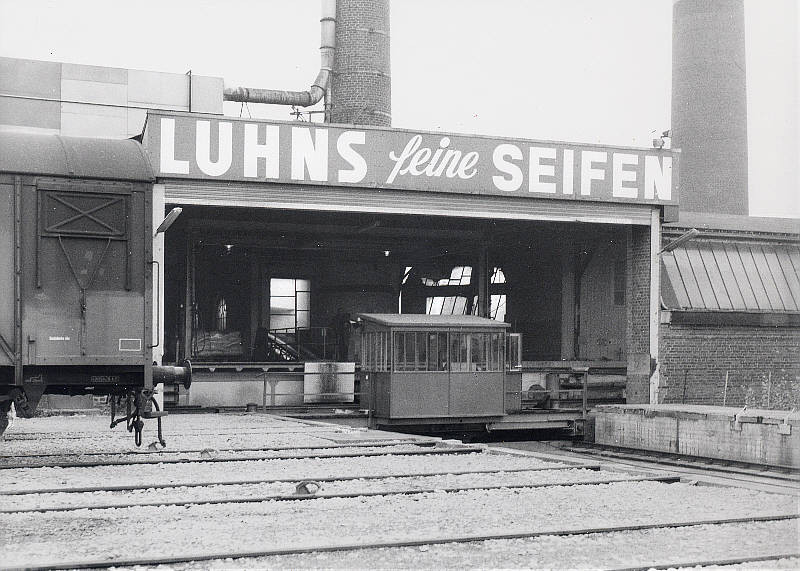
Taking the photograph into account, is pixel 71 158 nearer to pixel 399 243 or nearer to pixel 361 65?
pixel 399 243

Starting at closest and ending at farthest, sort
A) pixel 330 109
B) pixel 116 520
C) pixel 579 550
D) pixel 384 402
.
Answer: pixel 579 550 → pixel 116 520 → pixel 384 402 → pixel 330 109

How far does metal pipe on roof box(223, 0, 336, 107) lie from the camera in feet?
115

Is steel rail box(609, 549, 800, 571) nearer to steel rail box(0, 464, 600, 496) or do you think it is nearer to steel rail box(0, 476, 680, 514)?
steel rail box(0, 476, 680, 514)

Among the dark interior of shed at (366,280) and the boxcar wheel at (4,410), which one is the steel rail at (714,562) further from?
the dark interior of shed at (366,280)

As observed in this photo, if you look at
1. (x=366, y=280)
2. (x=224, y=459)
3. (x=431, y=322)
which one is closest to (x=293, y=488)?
(x=224, y=459)

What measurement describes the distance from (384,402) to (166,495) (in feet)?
36.6

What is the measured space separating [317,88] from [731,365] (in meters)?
17.1

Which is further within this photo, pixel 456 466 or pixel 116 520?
pixel 456 466

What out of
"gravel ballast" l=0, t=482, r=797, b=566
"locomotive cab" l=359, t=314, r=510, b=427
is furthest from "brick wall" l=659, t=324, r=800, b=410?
"gravel ballast" l=0, t=482, r=797, b=566

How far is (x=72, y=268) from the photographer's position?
35.5 ft

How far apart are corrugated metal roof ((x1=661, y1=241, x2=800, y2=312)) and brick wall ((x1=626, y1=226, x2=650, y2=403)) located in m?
0.70

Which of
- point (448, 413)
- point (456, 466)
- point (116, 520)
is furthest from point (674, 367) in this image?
point (116, 520)

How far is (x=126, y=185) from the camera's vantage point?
11070 mm

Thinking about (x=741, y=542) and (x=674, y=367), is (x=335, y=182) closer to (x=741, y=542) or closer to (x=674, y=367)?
(x=674, y=367)
